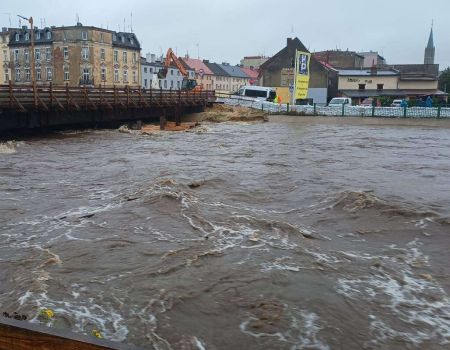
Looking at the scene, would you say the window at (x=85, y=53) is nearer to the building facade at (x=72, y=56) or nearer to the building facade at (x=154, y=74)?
the building facade at (x=72, y=56)

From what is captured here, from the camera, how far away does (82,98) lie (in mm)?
29375

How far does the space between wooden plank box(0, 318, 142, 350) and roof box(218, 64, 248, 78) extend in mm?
111502

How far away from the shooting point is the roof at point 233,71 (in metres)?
112

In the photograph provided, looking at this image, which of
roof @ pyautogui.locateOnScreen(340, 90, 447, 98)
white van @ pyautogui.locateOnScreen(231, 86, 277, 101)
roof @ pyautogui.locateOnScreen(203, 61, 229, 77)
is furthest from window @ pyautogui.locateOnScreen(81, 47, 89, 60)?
roof @ pyautogui.locateOnScreen(340, 90, 447, 98)

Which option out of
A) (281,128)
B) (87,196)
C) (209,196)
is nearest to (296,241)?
(209,196)

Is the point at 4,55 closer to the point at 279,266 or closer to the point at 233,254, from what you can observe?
the point at 233,254

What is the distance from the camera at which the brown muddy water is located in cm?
537

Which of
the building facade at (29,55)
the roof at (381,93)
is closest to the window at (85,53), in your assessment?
the building facade at (29,55)

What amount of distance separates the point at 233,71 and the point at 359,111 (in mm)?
77617

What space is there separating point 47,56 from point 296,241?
78653mm

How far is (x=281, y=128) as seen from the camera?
3506 centimetres

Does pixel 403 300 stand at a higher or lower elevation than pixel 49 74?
lower

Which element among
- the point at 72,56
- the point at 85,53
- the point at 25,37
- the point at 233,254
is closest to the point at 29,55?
the point at 25,37

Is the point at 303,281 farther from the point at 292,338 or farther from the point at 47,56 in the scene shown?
the point at 47,56
